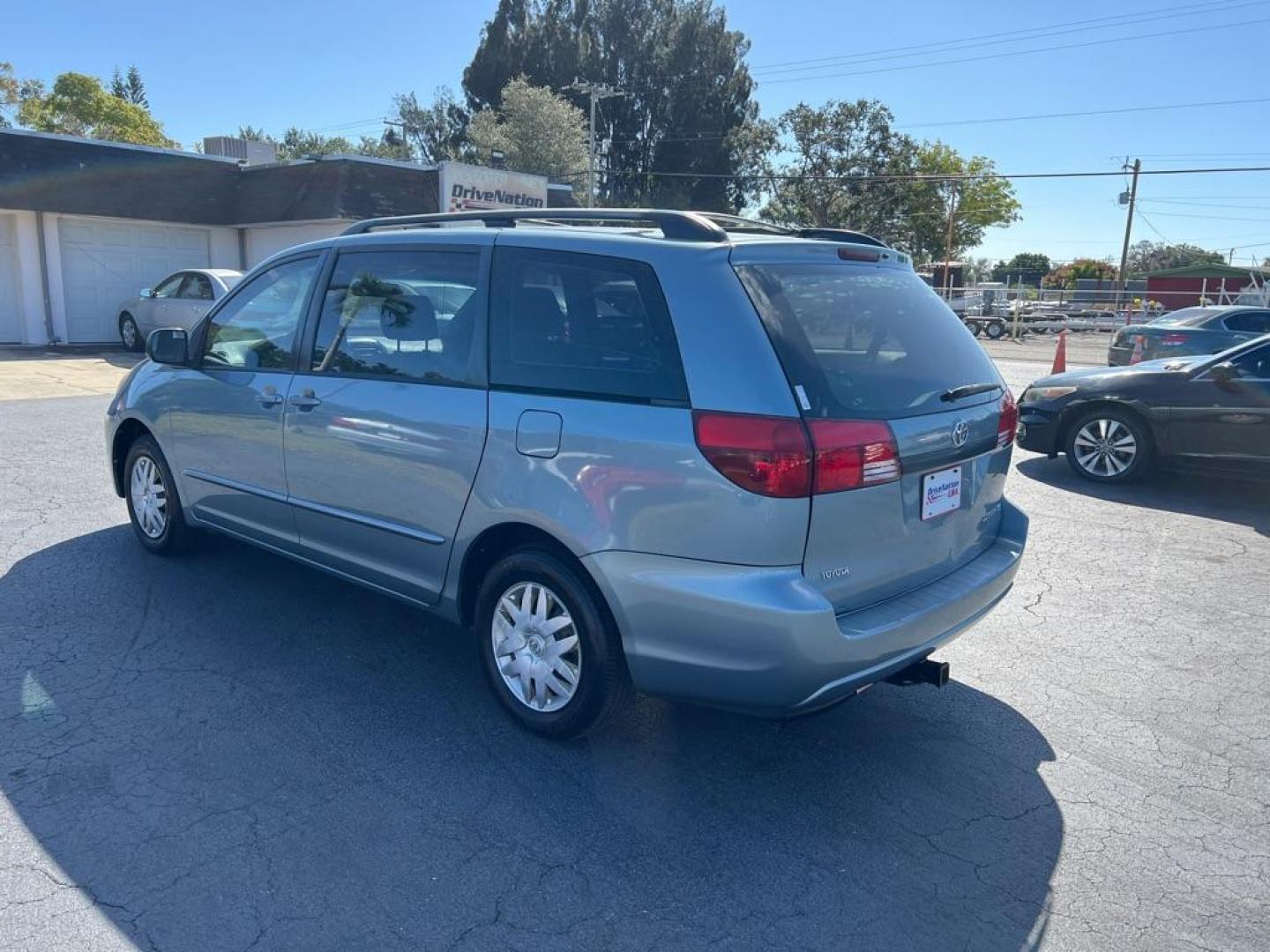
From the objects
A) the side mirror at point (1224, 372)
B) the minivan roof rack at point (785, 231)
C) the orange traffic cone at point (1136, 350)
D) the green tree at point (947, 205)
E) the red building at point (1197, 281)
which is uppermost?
the green tree at point (947, 205)

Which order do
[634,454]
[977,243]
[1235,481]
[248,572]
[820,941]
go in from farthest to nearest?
[977,243] < [1235,481] < [248,572] < [634,454] < [820,941]

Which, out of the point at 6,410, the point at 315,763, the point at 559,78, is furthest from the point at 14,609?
the point at 559,78

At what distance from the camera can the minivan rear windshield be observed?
3.15 m

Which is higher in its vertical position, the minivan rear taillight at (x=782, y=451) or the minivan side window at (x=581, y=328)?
the minivan side window at (x=581, y=328)

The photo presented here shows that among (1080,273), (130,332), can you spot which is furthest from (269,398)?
(1080,273)

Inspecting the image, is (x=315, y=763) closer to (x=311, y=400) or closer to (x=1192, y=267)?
(x=311, y=400)

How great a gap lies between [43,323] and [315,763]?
64.8 feet

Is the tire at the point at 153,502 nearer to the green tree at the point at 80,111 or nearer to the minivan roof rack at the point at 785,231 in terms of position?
the minivan roof rack at the point at 785,231

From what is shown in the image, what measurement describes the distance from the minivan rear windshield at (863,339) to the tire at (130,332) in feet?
60.1

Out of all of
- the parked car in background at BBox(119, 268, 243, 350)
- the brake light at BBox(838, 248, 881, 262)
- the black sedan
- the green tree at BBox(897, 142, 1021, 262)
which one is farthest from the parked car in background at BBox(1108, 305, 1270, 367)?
the green tree at BBox(897, 142, 1021, 262)

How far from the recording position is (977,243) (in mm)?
64938

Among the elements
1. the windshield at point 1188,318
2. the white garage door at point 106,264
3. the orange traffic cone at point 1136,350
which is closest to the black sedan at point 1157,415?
the orange traffic cone at point 1136,350

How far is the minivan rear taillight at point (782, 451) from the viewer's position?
2982 millimetres

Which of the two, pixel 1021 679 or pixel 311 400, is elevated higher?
pixel 311 400
